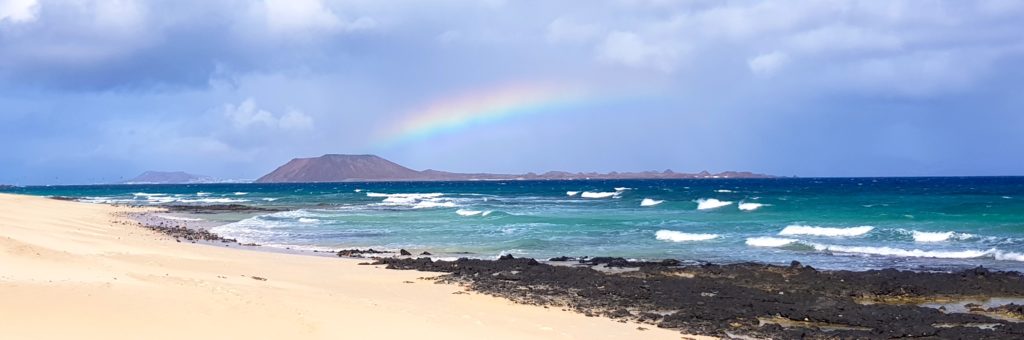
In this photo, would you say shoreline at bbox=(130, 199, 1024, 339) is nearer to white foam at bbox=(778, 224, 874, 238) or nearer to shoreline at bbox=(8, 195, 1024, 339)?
shoreline at bbox=(8, 195, 1024, 339)

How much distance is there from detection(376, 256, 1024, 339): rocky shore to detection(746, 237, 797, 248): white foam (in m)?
6.77

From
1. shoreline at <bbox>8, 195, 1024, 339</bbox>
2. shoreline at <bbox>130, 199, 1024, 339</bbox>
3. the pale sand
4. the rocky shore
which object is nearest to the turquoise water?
shoreline at <bbox>130, 199, 1024, 339</bbox>

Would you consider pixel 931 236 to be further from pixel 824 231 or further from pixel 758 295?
pixel 758 295

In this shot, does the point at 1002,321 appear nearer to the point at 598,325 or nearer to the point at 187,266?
the point at 598,325

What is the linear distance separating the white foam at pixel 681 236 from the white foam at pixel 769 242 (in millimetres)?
1712

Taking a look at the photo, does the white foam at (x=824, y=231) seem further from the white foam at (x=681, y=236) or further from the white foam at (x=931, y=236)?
the white foam at (x=681, y=236)

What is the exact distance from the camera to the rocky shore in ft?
35.4

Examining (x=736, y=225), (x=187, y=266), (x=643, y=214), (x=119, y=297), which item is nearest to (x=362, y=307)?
(x=119, y=297)

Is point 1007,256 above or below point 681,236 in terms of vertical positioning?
below

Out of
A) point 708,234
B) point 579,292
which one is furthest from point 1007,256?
point 579,292

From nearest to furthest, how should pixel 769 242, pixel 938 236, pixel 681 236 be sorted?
pixel 769 242, pixel 938 236, pixel 681 236

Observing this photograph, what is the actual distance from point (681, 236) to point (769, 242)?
3090 millimetres

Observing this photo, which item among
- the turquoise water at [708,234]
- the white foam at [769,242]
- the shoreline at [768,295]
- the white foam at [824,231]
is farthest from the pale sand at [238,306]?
the white foam at [824,231]

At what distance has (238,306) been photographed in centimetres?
985
